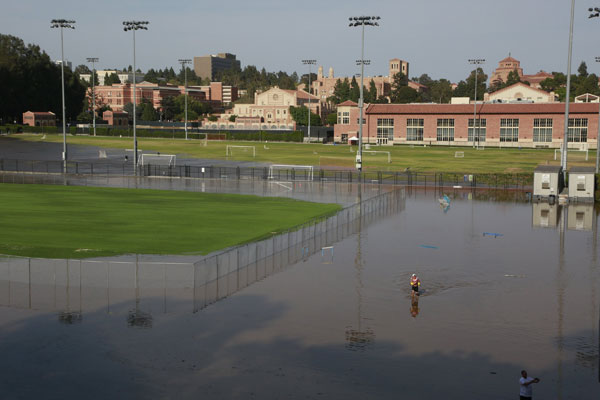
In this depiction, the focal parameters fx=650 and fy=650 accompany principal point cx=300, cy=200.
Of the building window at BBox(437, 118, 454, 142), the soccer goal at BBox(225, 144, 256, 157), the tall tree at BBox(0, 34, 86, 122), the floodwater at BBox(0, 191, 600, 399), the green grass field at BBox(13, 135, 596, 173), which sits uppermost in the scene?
the tall tree at BBox(0, 34, 86, 122)

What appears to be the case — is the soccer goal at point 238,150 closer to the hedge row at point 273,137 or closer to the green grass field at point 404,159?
the green grass field at point 404,159

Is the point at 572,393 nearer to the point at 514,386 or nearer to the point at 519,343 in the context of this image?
the point at 514,386

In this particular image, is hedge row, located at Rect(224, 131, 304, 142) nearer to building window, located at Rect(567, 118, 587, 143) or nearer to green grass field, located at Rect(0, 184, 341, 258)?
building window, located at Rect(567, 118, 587, 143)

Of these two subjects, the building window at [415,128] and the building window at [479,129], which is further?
the building window at [415,128]

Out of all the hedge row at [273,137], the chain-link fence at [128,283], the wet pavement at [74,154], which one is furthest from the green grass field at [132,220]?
the hedge row at [273,137]

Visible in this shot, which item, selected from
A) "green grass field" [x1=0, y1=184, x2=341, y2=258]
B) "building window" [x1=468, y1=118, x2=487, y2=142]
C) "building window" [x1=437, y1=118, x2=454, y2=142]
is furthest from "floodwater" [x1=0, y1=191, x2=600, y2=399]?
"building window" [x1=437, y1=118, x2=454, y2=142]

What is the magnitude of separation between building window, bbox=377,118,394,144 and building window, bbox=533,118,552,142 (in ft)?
106

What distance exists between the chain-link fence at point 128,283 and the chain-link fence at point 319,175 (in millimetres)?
40104

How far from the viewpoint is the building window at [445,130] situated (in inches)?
5955

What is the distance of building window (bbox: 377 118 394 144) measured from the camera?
15588cm

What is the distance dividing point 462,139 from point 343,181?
87.8 m

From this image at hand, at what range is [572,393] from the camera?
16.8 m

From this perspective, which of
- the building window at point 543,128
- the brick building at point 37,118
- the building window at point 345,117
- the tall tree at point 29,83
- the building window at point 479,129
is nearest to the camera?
the building window at point 543,128

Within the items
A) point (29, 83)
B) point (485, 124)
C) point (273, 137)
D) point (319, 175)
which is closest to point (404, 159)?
point (319, 175)
